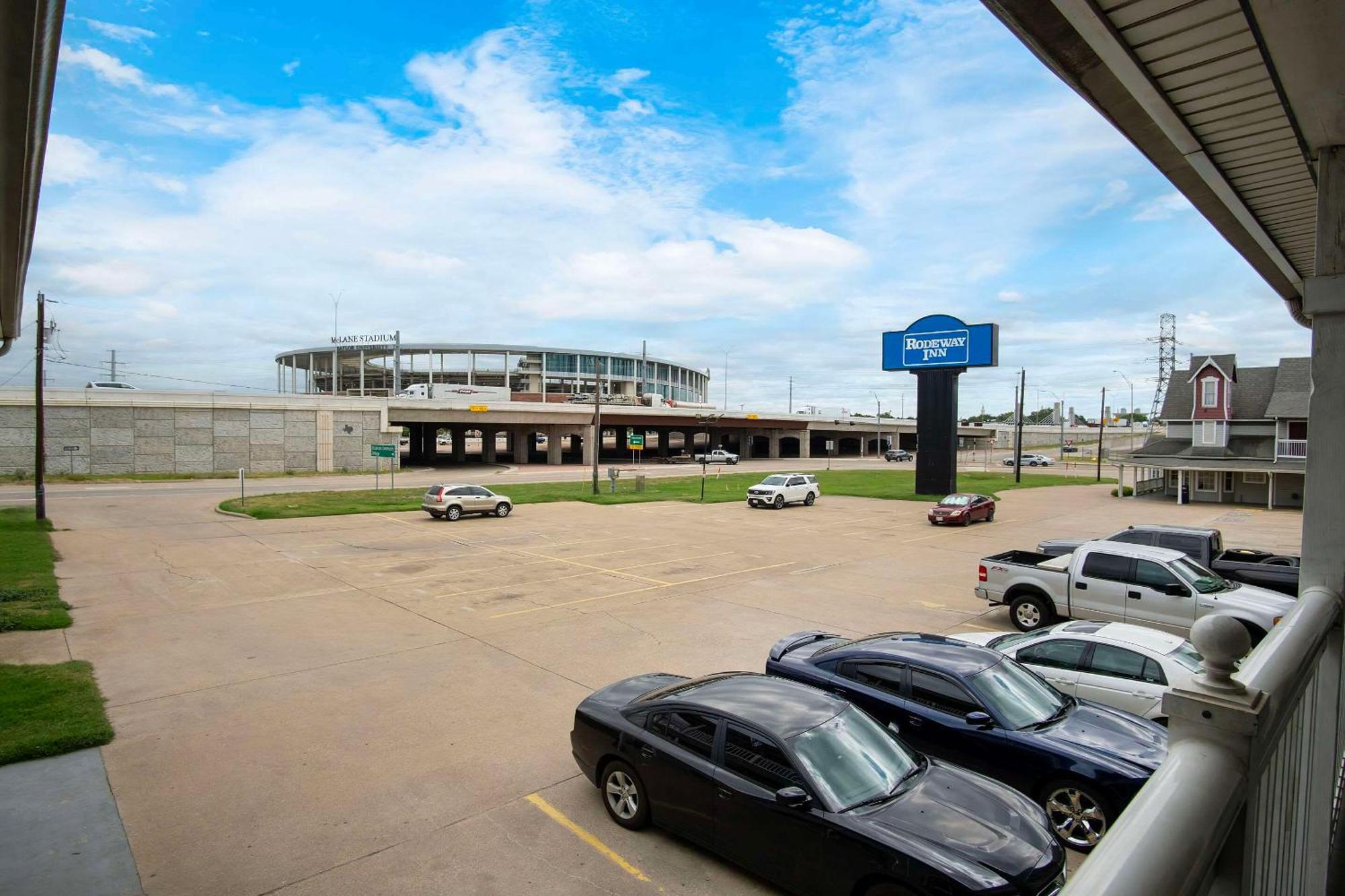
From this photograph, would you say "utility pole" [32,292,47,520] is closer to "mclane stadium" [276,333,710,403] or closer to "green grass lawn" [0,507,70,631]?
"green grass lawn" [0,507,70,631]

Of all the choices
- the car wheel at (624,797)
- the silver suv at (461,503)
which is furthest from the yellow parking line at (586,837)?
the silver suv at (461,503)

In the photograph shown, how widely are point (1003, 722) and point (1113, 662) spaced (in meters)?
2.74

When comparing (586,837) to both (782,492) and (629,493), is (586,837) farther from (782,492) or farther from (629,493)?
(629,493)

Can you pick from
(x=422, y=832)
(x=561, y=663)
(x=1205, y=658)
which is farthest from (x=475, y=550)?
(x=1205, y=658)

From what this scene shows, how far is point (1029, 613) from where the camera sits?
14156 mm

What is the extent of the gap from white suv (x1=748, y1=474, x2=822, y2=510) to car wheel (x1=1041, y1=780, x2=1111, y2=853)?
2983 cm

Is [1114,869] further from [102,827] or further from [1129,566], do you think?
[1129,566]

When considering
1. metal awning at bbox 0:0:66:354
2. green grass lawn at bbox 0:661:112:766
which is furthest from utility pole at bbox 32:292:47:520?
metal awning at bbox 0:0:66:354

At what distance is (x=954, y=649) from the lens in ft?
27.0

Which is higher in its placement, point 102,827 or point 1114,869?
point 1114,869

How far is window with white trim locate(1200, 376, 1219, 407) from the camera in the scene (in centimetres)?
4347

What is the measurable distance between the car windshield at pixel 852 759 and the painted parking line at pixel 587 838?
1.57 meters

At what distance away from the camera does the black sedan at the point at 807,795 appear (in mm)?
5062

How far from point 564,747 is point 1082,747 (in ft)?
17.4
